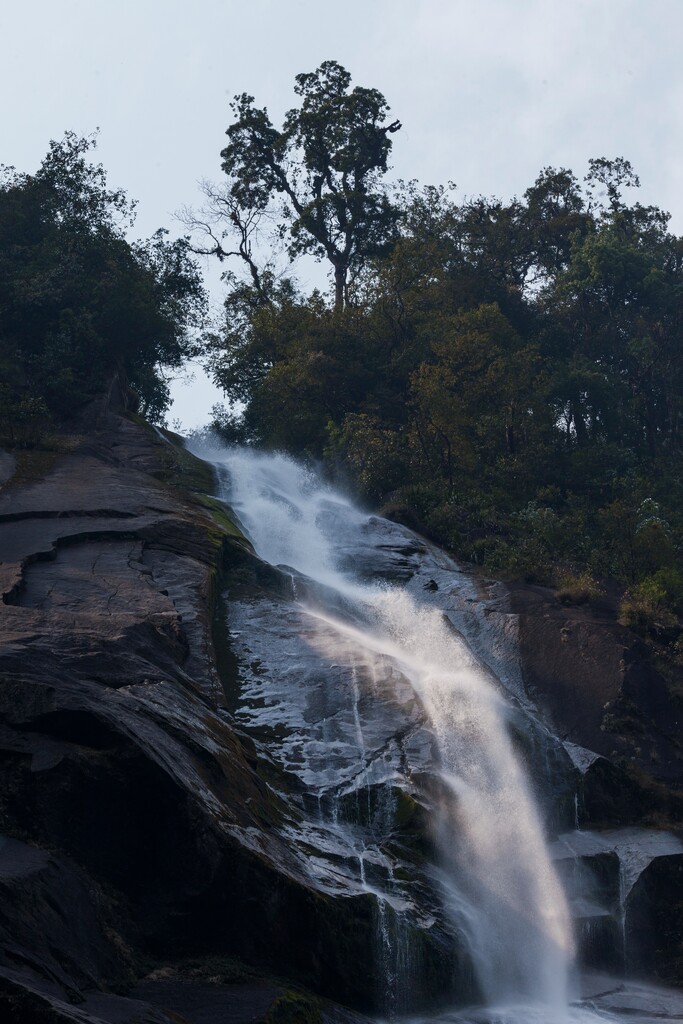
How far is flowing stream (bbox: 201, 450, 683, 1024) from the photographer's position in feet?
36.1

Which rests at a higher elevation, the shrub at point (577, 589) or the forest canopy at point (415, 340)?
the forest canopy at point (415, 340)

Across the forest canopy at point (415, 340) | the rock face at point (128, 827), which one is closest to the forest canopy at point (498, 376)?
the forest canopy at point (415, 340)

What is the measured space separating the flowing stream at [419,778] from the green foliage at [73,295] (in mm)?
12259

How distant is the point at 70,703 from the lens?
29.1ft

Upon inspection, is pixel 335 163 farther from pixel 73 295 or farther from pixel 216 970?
pixel 216 970

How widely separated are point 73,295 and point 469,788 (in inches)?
795

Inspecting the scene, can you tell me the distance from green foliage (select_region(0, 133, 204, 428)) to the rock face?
14.7 m

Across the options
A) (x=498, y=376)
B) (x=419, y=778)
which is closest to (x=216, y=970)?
(x=419, y=778)

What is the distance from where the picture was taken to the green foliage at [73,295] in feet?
89.9

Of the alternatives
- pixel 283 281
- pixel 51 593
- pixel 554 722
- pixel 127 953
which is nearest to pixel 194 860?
pixel 127 953

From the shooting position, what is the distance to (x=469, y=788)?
13000mm

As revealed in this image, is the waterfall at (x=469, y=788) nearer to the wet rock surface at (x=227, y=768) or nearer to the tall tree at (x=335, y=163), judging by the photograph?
the wet rock surface at (x=227, y=768)

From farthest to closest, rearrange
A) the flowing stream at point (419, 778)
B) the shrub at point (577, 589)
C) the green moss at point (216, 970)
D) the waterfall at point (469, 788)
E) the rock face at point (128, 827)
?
the shrub at point (577, 589), the waterfall at point (469, 788), the flowing stream at point (419, 778), the green moss at point (216, 970), the rock face at point (128, 827)

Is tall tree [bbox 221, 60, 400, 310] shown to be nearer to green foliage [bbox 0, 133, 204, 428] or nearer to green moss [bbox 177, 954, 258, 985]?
green foliage [bbox 0, 133, 204, 428]
